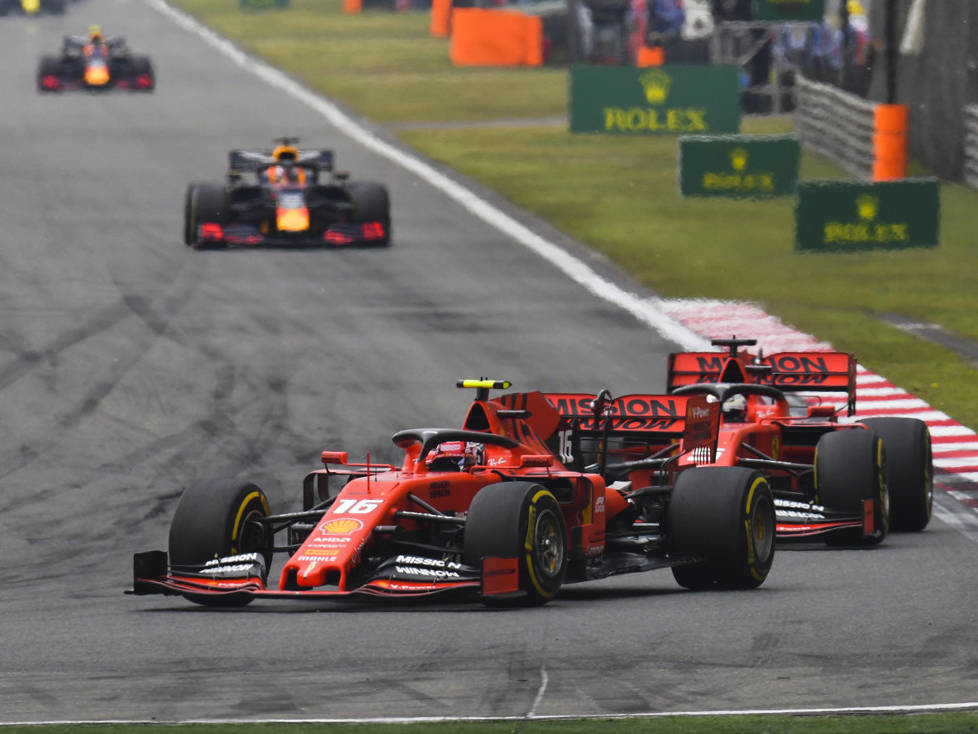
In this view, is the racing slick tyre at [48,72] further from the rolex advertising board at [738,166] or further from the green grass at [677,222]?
the rolex advertising board at [738,166]

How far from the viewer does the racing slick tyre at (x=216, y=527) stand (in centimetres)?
1334

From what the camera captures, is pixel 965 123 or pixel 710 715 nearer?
pixel 710 715

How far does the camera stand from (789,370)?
59.8 ft

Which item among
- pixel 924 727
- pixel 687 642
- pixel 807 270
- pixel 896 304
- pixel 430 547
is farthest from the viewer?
pixel 807 270

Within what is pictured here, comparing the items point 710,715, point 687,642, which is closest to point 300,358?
point 687,642

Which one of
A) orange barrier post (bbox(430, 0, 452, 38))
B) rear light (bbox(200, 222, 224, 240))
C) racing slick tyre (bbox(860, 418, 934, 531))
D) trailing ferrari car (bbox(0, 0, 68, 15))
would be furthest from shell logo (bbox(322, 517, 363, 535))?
trailing ferrari car (bbox(0, 0, 68, 15))

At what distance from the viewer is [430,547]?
43.0 ft

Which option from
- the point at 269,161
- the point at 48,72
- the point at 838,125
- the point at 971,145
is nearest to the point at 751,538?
the point at 269,161

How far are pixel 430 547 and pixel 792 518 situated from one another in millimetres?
4081

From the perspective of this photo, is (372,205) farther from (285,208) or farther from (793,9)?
(793,9)

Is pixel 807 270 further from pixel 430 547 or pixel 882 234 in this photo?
pixel 430 547

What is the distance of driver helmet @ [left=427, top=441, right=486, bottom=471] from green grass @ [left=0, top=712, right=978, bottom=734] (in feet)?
14.3

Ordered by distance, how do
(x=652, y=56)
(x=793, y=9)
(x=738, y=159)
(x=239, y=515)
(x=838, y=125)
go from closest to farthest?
(x=239, y=515) → (x=738, y=159) → (x=793, y=9) → (x=838, y=125) → (x=652, y=56)

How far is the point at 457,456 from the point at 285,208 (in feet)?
60.3
